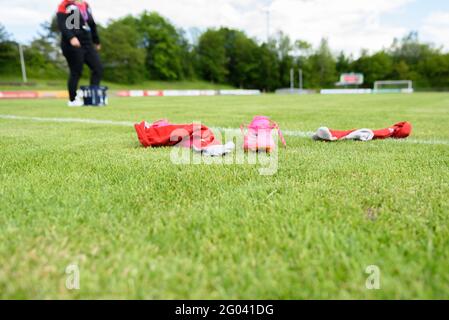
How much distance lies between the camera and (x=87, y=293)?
3.03 ft

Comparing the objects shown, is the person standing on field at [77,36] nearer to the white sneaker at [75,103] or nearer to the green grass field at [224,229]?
the white sneaker at [75,103]

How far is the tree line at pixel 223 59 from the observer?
162ft

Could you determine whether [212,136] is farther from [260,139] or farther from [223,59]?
[223,59]

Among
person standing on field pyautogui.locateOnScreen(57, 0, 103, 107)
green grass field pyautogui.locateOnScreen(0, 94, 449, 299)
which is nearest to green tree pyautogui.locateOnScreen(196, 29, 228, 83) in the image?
person standing on field pyautogui.locateOnScreen(57, 0, 103, 107)

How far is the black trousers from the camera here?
796 cm

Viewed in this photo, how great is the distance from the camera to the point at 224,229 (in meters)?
1.26

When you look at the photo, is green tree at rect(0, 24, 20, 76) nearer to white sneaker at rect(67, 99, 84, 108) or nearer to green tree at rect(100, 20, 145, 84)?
green tree at rect(100, 20, 145, 84)

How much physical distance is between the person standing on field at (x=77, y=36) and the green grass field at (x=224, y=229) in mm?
6355

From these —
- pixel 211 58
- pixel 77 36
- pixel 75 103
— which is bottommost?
pixel 75 103

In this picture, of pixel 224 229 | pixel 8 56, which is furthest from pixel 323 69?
pixel 224 229

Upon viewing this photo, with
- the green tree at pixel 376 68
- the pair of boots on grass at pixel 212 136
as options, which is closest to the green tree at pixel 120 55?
the green tree at pixel 376 68

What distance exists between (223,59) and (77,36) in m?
60.3

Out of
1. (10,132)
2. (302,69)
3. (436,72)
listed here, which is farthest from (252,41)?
(10,132)

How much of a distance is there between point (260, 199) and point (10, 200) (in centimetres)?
109
